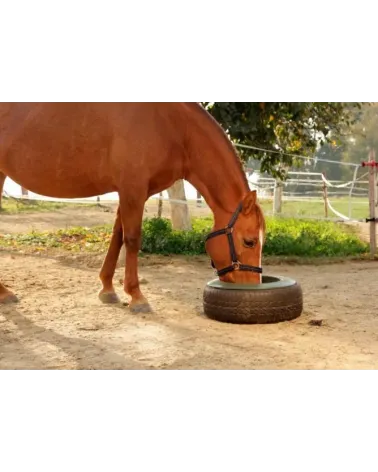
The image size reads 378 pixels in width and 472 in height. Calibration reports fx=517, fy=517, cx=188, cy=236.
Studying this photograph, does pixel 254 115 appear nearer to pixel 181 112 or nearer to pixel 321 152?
pixel 181 112

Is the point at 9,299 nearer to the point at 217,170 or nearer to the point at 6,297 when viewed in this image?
the point at 6,297

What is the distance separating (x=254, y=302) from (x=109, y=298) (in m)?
1.58

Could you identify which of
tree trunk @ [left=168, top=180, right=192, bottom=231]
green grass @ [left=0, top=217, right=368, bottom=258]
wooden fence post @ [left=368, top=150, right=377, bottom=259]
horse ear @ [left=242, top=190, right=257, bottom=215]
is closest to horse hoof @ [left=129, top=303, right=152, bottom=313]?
horse ear @ [left=242, top=190, right=257, bottom=215]

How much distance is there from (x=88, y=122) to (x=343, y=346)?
2655mm

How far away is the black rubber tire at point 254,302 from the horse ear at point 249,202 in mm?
610

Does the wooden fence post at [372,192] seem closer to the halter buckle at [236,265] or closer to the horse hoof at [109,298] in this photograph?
the halter buckle at [236,265]

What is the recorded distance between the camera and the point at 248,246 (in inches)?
163

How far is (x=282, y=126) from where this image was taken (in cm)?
775

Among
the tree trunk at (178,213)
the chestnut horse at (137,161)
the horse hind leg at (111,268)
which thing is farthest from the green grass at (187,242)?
the chestnut horse at (137,161)

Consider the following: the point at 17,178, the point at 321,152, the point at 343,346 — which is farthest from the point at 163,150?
the point at 321,152

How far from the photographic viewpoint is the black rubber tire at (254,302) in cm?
392

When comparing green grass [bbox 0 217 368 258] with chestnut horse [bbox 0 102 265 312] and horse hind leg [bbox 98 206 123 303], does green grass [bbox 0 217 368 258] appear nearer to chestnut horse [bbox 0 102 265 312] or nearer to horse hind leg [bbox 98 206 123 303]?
horse hind leg [bbox 98 206 123 303]

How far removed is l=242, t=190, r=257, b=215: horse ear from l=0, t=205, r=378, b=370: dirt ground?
0.93m

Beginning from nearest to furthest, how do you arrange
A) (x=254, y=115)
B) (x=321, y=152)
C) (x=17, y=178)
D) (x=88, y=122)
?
(x=88, y=122) → (x=17, y=178) → (x=254, y=115) → (x=321, y=152)
